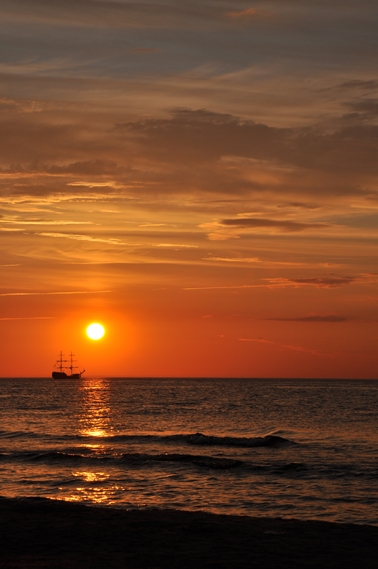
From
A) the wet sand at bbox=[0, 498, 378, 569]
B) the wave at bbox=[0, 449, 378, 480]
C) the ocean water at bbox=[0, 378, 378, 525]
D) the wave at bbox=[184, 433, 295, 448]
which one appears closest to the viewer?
the wet sand at bbox=[0, 498, 378, 569]

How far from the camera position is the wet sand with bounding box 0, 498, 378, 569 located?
1778cm

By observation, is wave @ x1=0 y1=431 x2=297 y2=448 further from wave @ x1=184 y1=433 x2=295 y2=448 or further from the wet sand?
the wet sand

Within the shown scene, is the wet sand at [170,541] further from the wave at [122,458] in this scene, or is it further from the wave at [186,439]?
the wave at [186,439]

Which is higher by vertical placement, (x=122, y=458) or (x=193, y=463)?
(x=122, y=458)

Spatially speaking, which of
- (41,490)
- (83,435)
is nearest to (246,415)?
(83,435)

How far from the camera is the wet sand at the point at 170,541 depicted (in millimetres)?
17781

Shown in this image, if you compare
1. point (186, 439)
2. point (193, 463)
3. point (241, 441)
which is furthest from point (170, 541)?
point (186, 439)

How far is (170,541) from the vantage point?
65.8ft

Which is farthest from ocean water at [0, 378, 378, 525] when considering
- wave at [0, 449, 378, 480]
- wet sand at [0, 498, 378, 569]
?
wet sand at [0, 498, 378, 569]

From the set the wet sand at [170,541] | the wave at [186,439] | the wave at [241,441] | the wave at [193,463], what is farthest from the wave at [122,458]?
the wet sand at [170,541]

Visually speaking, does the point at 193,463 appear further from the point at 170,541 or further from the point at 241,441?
the point at 170,541

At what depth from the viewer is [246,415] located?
9144 centimetres

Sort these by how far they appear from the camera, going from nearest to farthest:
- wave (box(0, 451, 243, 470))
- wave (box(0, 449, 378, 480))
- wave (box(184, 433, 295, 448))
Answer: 1. wave (box(0, 449, 378, 480))
2. wave (box(0, 451, 243, 470))
3. wave (box(184, 433, 295, 448))

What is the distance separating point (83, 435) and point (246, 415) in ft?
111
